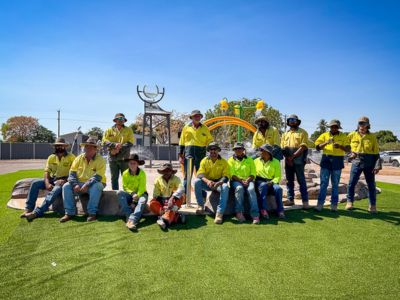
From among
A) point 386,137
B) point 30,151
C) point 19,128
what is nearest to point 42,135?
point 19,128

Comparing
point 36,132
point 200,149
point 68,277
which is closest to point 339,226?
point 200,149

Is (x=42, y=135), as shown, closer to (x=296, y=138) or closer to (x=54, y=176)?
(x=54, y=176)

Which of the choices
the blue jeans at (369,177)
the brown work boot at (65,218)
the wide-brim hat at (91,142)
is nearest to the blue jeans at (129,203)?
the brown work boot at (65,218)

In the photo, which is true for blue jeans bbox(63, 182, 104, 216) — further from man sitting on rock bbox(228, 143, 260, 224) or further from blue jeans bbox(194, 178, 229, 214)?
man sitting on rock bbox(228, 143, 260, 224)

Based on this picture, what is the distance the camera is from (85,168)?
223 inches

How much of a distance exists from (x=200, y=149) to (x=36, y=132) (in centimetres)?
5673

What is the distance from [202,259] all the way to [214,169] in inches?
85.2

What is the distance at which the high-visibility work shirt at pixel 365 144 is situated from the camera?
20.1ft

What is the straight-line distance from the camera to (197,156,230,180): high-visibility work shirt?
18.9ft

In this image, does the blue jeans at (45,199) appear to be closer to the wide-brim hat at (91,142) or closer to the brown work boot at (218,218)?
the wide-brim hat at (91,142)

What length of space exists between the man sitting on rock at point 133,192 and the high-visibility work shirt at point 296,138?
2.88 metres

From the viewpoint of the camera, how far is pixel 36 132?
181 ft

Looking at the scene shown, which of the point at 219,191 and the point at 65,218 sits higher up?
the point at 219,191

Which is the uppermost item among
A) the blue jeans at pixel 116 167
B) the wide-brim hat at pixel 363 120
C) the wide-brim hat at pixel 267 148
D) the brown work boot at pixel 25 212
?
the wide-brim hat at pixel 363 120
